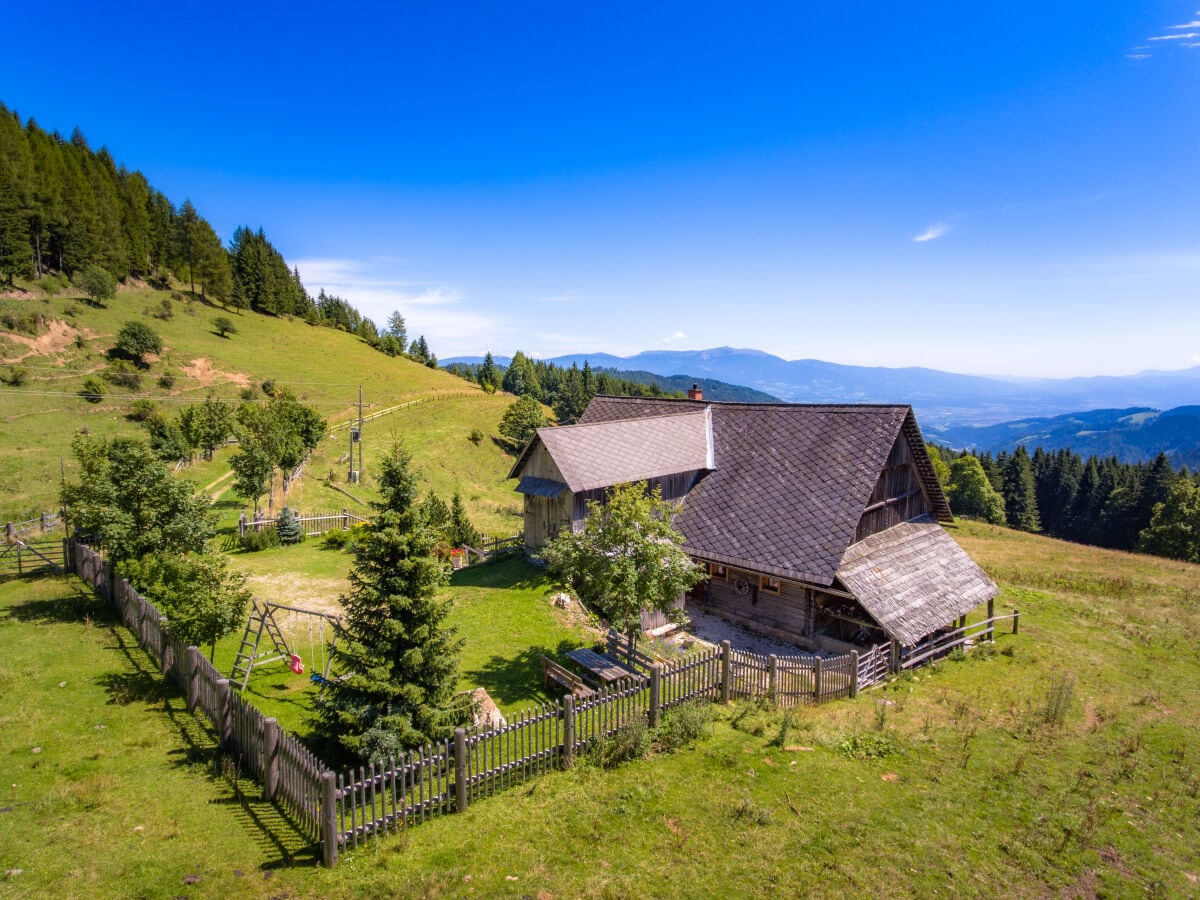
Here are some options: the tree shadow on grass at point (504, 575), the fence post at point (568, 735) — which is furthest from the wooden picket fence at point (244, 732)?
the tree shadow on grass at point (504, 575)

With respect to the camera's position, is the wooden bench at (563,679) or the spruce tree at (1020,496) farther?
the spruce tree at (1020,496)

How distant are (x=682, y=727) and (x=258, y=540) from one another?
25.4 m

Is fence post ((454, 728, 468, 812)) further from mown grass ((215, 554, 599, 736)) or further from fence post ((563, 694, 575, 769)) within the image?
fence post ((563, 694, 575, 769))

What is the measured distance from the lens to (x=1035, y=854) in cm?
1030

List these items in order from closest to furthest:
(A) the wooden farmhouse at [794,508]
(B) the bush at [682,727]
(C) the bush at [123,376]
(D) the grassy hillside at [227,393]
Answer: (B) the bush at [682,727] < (A) the wooden farmhouse at [794,508] < (D) the grassy hillside at [227,393] < (C) the bush at [123,376]

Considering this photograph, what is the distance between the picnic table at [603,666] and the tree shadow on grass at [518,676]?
649 mm

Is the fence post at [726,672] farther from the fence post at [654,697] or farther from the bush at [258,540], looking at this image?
the bush at [258,540]

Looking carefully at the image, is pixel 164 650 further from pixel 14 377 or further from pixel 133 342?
pixel 133 342

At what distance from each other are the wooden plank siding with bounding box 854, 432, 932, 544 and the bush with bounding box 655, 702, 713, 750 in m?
11.2

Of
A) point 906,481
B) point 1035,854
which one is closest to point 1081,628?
point 906,481

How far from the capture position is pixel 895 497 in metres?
24.8

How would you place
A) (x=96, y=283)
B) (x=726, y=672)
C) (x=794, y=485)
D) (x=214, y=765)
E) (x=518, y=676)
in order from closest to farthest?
(x=214, y=765) < (x=726, y=672) < (x=518, y=676) < (x=794, y=485) < (x=96, y=283)

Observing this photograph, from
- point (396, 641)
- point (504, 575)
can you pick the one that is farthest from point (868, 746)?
point (504, 575)

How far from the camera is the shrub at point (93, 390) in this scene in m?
54.0
